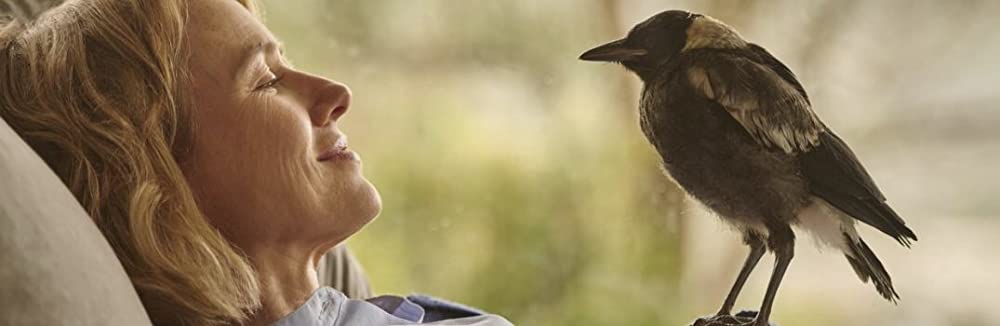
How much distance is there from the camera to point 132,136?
1.08 meters

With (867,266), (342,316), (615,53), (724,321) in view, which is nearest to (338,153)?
(342,316)

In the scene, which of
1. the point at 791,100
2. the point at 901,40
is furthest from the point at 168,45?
the point at 901,40

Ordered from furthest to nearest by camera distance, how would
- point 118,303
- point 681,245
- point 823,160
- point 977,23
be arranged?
point 681,245, point 977,23, point 823,160, point 118,303

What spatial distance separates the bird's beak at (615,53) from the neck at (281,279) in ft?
1.10

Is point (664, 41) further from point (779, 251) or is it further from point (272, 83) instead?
point (272, 83)

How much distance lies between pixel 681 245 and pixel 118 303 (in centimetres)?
99

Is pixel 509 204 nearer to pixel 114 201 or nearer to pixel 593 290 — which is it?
pixel 593 290

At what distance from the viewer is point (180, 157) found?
1145 millimetres

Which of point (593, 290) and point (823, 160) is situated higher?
point (823, 160)

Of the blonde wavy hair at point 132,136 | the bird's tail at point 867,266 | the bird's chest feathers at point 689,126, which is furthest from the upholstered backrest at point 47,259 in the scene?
the bird's tail at point 867,266

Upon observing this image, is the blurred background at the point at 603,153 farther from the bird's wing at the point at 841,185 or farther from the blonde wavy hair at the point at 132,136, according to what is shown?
the blonde wavy hair at the point at 132,136

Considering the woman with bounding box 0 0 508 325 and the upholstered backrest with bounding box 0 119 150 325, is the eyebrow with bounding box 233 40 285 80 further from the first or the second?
the upholstered backrest with bounding box 0 119 150 325

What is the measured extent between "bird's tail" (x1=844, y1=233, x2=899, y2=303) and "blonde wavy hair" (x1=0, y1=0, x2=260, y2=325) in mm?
522

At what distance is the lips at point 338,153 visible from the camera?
1188 millimetres
